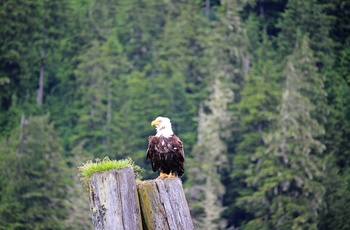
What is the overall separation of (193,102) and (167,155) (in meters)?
46.5

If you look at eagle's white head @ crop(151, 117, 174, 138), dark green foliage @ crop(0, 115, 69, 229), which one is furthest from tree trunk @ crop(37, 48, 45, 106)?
eagle's white head @ crop(151, 117, 174, 138)

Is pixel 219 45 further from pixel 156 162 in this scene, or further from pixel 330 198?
pixel 156 162

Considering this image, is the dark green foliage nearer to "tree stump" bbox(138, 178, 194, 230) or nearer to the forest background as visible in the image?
the forest background

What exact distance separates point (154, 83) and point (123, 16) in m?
11.3

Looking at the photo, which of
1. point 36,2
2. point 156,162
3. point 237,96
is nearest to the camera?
point 156,162

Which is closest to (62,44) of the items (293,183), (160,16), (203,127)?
(160,16)

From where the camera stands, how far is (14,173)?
42.8 metres

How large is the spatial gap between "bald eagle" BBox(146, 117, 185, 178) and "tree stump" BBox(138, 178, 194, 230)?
13.3 ft

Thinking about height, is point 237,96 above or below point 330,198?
above

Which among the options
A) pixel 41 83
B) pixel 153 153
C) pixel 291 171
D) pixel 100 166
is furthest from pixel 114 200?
pixel 41 83

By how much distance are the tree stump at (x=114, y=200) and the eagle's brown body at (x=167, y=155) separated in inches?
171

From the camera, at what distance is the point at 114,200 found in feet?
23.4

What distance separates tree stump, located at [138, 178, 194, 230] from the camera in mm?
7238

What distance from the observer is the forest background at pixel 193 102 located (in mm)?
41531
